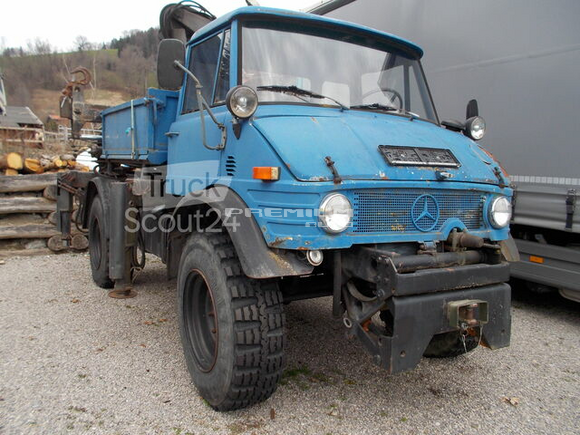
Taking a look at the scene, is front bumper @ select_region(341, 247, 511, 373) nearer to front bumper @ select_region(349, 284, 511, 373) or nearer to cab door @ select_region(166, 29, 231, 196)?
front bumper @ select_region(349, 284, 511, 373)

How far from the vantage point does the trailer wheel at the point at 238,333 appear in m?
2.87

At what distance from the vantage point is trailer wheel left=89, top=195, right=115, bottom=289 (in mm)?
5840

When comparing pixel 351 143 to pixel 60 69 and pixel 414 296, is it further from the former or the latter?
pixel 60 69

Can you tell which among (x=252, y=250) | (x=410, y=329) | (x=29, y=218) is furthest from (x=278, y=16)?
(x=29, y=218)

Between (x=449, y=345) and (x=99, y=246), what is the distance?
4.96m

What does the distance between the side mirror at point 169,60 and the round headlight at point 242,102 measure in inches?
43.4

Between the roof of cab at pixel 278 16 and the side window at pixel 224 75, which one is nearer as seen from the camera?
the roof of cab at pixel 278 16

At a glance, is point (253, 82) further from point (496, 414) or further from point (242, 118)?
point (496, 414)

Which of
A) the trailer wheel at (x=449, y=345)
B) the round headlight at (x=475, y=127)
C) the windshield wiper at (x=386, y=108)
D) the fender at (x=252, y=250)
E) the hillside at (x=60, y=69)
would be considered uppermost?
the hillside at (x=60, y=69)

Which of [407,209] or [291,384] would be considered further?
[291,384]

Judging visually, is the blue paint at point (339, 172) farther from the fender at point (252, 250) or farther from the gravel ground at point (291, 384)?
the gravel ground at point (291, 384)

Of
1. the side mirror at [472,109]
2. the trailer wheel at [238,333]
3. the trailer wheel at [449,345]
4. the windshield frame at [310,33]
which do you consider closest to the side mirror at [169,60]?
the windshield frame at [310,33]

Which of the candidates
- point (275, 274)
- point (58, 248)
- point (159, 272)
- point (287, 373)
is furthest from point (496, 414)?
point (58, 248)

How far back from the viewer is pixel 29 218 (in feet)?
A: 27.7
